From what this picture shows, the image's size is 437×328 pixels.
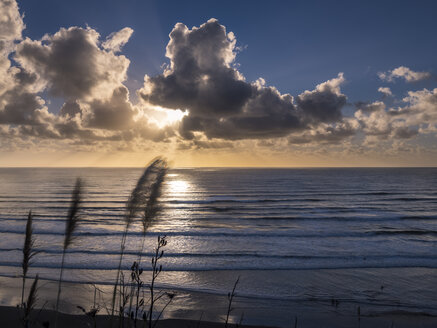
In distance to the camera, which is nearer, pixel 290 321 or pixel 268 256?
pixel 290 321

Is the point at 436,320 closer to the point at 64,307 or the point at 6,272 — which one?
the point at 64,307

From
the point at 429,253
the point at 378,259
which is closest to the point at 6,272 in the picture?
the point at 378,259

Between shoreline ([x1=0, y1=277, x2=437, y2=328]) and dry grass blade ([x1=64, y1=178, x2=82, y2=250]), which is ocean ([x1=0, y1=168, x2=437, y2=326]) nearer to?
shoreline ([x1=0, y1=277, x2=437, y2=328])

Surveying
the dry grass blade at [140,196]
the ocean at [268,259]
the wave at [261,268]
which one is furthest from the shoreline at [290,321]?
the wave at [261,268]

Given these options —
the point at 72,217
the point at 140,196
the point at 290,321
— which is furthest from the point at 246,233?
the point at 72,217

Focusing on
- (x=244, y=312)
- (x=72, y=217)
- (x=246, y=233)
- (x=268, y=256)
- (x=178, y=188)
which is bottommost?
(x=178, y=188)

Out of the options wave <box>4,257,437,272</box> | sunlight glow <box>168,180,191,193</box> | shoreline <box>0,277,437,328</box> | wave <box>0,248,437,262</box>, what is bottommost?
sunlight glow <box>168,180,191,193</box>

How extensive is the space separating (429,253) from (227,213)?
44.7 ft

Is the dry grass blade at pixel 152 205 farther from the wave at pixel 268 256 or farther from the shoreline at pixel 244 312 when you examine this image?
the wave at pixel 268 256

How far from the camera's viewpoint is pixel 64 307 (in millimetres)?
6434

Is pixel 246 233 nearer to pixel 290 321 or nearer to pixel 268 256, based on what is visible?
pixel 268 256

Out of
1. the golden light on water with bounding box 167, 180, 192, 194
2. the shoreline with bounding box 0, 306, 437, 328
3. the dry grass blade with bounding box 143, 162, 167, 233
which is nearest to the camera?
the dry grass blade with bounding box 143, 162, 167, 233

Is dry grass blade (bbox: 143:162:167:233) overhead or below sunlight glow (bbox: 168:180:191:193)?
overhead

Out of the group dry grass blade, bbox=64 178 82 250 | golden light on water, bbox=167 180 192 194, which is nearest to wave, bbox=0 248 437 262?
dry grass blade, bbox=64 178 82 250
